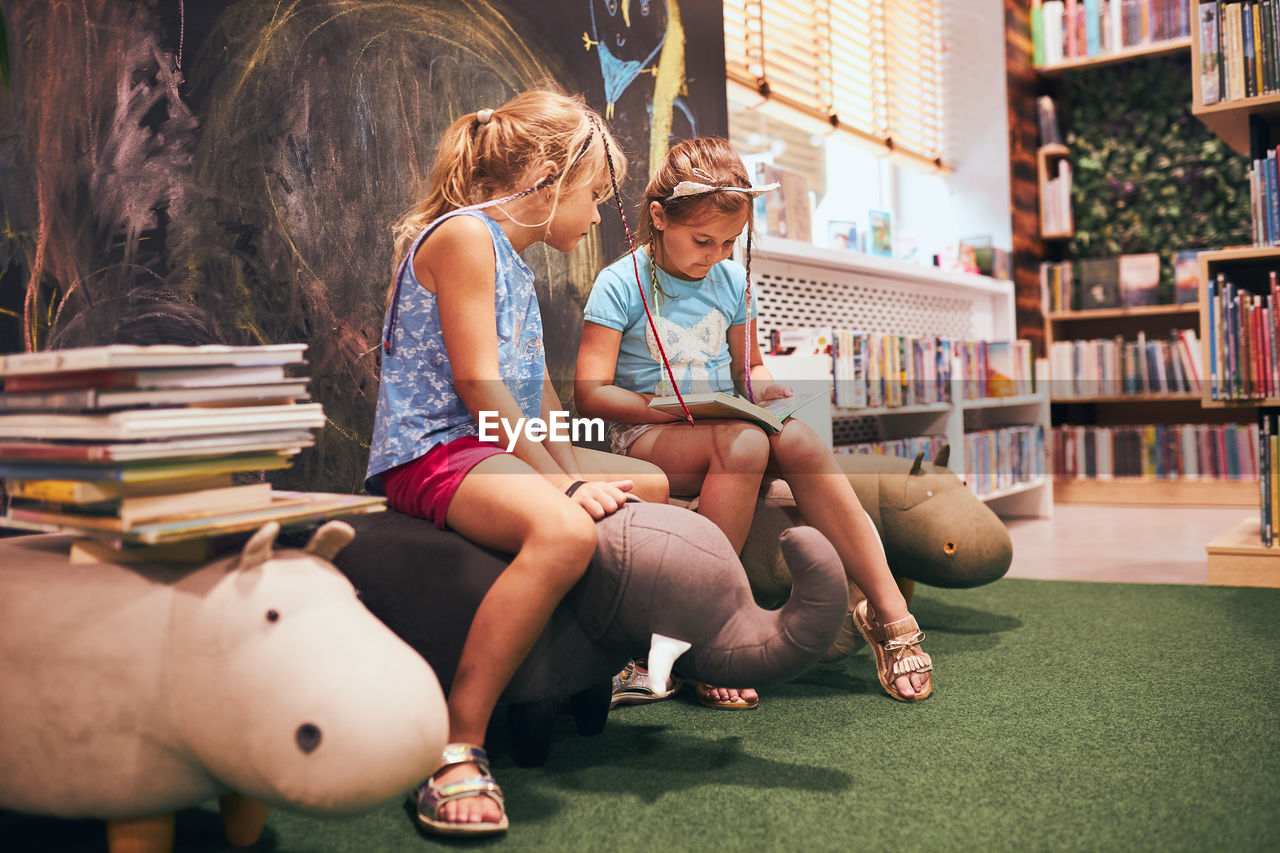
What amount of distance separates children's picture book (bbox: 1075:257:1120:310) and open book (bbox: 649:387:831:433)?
3752 mm

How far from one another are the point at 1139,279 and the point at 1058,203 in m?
0.56

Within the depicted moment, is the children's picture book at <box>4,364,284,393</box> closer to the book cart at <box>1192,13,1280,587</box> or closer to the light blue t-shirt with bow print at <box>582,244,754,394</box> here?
the light blue t-shirt with bow print at <box>582,244,754,394</box>

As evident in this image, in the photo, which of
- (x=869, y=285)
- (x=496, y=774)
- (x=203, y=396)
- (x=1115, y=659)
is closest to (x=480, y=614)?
(x=496, y=774)

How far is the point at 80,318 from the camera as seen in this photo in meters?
1.52

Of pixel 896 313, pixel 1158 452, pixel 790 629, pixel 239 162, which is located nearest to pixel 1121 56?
pixel 1158 452

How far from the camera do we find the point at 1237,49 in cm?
262

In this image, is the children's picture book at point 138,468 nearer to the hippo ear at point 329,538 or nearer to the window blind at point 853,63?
the hippo ear at point 329,538

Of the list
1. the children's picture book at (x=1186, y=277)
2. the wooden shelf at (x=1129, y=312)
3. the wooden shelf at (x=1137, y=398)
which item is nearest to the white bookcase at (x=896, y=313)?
the wooden shelf at (x=1137, y=398)

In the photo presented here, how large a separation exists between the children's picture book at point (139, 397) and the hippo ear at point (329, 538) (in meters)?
0.16

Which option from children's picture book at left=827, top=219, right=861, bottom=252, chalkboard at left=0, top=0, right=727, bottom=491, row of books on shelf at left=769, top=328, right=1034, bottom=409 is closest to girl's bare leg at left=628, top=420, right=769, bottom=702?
chalkboard at left=0, top=0, right=727, bottom=491

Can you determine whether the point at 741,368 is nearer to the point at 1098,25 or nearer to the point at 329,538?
the point at 329,538

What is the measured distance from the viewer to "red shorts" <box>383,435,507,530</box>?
1335 mm

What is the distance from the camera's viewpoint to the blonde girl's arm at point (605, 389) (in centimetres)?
176

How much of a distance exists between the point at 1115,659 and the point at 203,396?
1.70m
